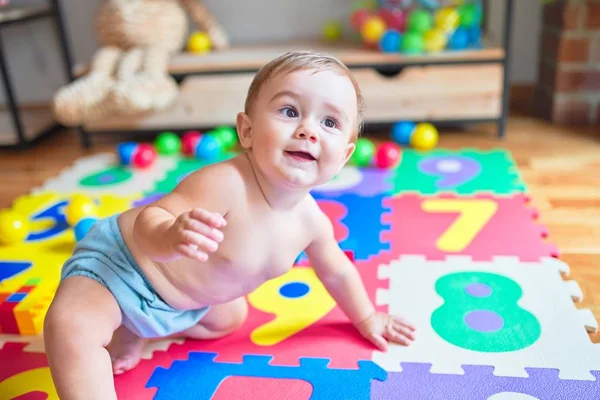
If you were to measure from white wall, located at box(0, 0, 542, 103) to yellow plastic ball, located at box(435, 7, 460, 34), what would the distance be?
15.7 inches

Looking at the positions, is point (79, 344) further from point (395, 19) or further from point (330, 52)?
point (395, 19)

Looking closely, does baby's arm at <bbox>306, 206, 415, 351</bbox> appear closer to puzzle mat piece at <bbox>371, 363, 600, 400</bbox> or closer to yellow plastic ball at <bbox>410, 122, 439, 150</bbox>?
puzzle mat piece at <bbox>371, 363, 600, 400</bbox>

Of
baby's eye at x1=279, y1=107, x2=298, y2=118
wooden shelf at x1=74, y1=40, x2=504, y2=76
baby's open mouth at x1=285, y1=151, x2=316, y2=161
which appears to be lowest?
wooden shelf at x1=74, y1=40, x2=504, y2=76

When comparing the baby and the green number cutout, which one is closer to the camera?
the baby

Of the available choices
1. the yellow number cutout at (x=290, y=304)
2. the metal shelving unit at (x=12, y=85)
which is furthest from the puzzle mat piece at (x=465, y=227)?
the metal shelving unit at (x=12, y=85)

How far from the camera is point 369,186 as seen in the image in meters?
1.50

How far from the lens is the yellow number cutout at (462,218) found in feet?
3.86

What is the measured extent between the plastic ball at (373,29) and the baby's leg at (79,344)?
1.38 meters

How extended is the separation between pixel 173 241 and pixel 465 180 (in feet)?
3.43

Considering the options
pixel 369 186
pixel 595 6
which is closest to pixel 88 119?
pixel 369 186

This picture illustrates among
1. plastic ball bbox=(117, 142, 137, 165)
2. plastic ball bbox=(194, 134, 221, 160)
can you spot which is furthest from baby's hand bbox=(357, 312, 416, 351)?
plastic ball bbox=(117, 142, 137, 165)

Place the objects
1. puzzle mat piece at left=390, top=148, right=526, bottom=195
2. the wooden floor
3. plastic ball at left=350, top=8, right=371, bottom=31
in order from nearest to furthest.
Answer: the wooden floor, puzzle mat piece at left=390, top=148, right=526, bottom=195, plastic ball at left=350, top=8, right=371, bottom=31

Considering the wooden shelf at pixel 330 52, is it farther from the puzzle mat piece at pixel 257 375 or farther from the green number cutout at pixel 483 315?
the puzzle mat piece at pixel 257 375

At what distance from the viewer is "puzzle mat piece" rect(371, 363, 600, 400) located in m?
0.77
